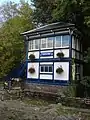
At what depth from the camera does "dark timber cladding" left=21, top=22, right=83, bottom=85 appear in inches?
1193

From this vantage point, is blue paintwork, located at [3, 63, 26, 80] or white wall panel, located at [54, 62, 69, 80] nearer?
white wall panel, located at [54, 62, 69, 80]

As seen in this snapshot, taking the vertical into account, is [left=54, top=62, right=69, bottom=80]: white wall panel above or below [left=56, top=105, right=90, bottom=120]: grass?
above

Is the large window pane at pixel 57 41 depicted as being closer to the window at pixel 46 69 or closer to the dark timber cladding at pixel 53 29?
the dark timber cladding at pixel 53 29

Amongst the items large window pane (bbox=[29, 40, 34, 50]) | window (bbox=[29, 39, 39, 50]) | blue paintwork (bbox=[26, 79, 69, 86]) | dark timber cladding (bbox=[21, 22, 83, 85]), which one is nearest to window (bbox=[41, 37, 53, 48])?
dark timber cladding (bbox=[21, 22, 83, 85])

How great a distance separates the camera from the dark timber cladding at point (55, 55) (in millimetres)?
30297

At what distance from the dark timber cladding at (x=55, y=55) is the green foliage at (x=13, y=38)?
796 centimetres

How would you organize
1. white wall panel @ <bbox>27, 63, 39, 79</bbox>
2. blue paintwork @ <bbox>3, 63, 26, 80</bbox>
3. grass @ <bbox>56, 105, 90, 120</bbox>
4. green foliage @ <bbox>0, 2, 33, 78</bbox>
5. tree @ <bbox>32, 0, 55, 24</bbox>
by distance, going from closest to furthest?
grass @ <bbox>56, 105, 90, 120</bbox> < white wall panel @ <bbox>27, 63, 39, 79</bbox> < blue paintwork @ <bbox>3, 63, 26, 80</bbox> < tree @ <bbox>32, 0, 55, 24</bbox> < green foliage @ <bbox>0, 2, 33, 78</bbox>

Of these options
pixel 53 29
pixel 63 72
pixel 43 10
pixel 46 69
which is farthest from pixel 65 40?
pixel 43 10

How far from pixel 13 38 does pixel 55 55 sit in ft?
46.1

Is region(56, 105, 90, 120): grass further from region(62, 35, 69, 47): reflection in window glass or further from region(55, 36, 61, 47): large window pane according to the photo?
region(55, 36, 61, 47): large window pane

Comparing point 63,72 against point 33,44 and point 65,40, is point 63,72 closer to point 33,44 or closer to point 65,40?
point 65,40

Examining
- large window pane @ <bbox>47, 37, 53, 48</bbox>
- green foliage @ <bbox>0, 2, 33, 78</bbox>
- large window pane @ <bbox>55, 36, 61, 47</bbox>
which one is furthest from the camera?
green foliage @ <bbox>0, 2, 33, 78</bbox>

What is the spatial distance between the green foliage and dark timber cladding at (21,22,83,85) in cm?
796

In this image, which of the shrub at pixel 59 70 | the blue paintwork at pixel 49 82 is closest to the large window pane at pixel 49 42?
the shrub at pixel 59 70
